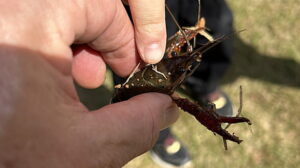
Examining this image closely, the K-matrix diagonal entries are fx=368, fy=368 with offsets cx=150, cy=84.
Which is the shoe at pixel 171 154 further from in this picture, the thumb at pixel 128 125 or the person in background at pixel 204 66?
the thumb at pixel 128 125

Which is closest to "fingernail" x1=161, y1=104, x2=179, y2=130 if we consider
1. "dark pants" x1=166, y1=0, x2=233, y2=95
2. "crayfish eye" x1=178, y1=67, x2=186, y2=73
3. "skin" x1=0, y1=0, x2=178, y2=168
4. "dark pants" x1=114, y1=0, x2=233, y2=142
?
"skin" x1=0, y1=0, x2=178, y2=168

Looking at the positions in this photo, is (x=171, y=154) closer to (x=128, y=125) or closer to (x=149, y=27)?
(x=149, y=27)

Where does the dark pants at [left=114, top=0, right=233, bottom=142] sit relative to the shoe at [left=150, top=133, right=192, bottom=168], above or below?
above

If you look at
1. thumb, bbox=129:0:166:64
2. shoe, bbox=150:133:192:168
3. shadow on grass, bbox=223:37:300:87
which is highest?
thumb, bbox=129:0:166:64

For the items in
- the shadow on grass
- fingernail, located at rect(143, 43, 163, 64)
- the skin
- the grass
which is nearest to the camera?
the skin

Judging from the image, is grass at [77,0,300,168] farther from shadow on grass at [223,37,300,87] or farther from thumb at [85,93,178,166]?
thumb at [85,93,178,166]

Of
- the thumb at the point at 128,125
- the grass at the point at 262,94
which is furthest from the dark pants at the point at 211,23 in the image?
the thumb at the point at 128,125

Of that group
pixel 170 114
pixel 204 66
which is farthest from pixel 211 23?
pixel 170 114
